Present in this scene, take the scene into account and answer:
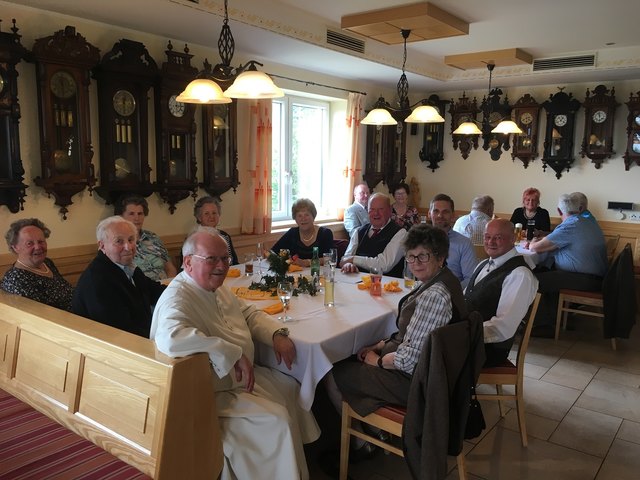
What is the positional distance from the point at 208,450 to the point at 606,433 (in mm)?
2285

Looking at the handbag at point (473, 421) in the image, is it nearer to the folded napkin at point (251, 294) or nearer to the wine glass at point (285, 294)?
the wine glass at point (285, 294)

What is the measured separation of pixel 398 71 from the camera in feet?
18.0

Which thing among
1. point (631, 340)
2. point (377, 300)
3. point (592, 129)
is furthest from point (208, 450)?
point (592, 129)

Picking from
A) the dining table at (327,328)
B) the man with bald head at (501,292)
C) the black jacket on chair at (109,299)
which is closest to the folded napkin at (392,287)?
the dining table at (327,328)

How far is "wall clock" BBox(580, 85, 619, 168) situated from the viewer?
575cm

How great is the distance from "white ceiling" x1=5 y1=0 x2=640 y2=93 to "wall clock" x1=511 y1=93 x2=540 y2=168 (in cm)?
41

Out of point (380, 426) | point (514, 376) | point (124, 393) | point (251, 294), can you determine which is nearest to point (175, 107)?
point (251, 294)

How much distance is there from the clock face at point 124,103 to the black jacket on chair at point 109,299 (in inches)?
69.8

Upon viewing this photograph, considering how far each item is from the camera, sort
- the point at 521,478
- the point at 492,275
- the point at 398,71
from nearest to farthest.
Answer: the point at 521,478 < the point at 492,275 < the point at 398,71

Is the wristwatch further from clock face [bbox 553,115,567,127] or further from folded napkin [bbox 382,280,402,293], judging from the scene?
clock face [bbox 553,115,567,127]

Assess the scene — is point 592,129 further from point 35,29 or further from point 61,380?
point 61,380

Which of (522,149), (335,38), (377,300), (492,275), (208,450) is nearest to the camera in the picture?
(208,450)

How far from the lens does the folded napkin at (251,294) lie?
2.84 m

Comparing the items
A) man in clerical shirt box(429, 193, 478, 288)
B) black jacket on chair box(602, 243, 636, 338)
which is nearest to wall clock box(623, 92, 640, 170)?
black jacket on chair box(602, 243, 636, 338)
